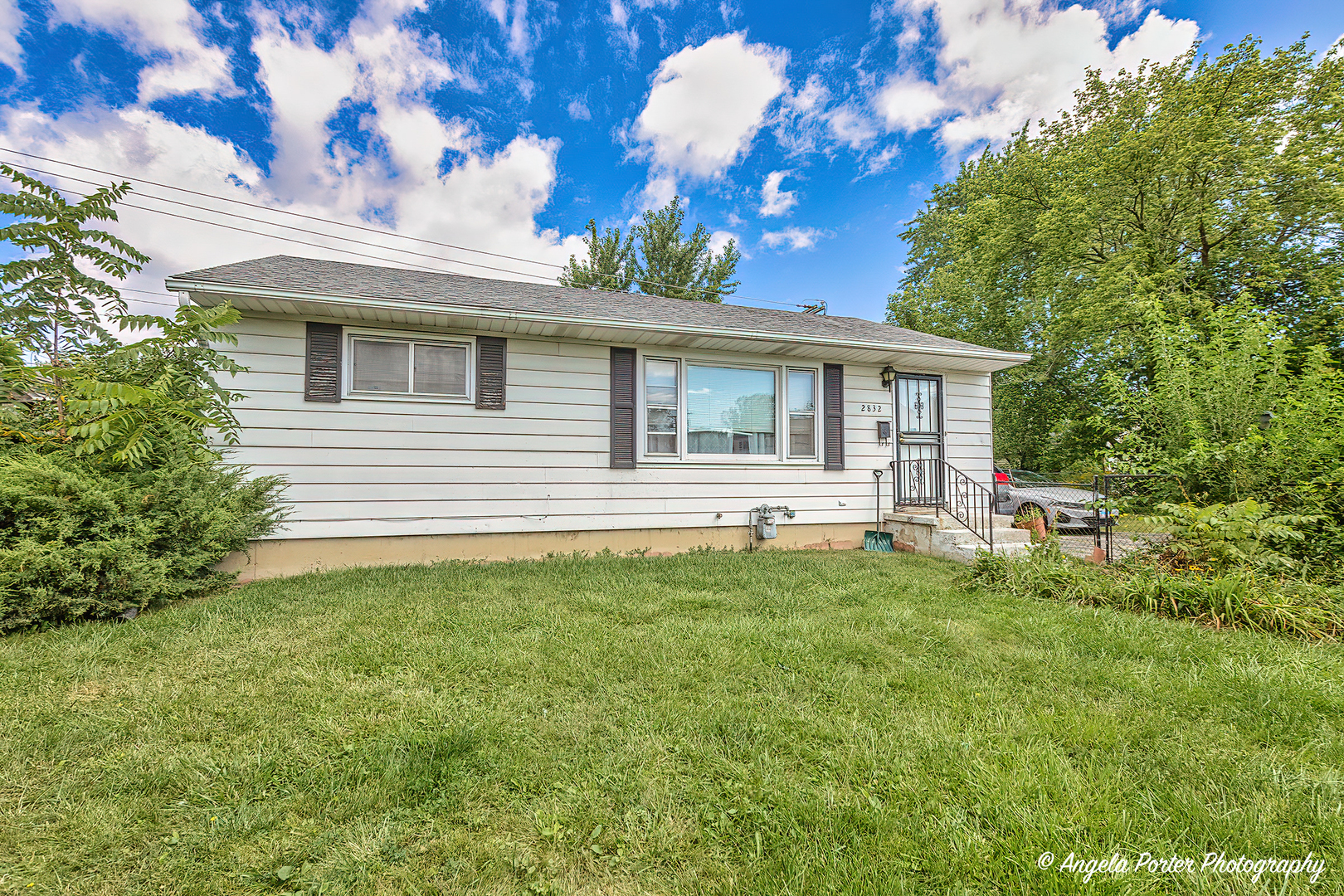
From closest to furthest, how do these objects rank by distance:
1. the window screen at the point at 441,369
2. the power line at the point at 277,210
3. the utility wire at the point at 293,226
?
the window screen at the point at 441,369
the power line at the point at 277,210
the utility wire at the point at 293,226

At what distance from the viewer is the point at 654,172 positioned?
15141mm

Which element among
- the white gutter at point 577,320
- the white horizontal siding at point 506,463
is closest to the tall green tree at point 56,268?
the white gutter at point 577,320

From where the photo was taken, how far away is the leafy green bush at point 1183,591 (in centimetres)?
360

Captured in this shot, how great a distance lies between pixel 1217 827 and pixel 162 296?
59.3 feet

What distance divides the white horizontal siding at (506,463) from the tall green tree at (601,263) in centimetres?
1406

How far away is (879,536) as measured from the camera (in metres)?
7.32

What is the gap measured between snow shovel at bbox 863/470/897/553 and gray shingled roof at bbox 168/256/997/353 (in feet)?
6.36

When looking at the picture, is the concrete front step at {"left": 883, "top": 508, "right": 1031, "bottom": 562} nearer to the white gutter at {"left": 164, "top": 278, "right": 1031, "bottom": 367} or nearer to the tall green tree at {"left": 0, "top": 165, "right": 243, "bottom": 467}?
the white gutter at {"left": 164, "top": 278, "right": 1031, "bottom": 367}

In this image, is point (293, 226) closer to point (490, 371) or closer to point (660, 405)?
point (490, 371)

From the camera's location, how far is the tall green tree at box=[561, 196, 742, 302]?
19281 millimetres

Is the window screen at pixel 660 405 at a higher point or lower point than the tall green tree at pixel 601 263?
lower

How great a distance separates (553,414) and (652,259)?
50.0ft

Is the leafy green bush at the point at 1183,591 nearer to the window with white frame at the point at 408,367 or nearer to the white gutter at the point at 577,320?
the white gutter at the point at 577,320

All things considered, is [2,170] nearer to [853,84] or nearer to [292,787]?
[292,787]
